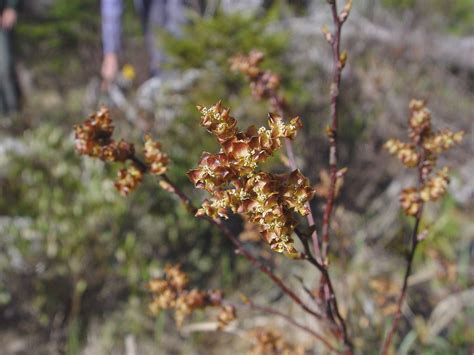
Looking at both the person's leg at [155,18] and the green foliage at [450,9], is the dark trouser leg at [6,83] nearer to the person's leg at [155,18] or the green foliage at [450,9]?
the person's leg at [155,18]

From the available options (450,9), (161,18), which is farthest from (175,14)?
(450,9)

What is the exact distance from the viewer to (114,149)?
959mm

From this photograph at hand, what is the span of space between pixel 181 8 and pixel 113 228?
276cm

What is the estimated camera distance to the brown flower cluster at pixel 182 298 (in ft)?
3.81

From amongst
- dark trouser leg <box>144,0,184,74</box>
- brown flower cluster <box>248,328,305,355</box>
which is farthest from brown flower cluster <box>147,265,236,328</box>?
dark trouser leg <box>144,0,184,74</box>

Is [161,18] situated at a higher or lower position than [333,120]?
higher

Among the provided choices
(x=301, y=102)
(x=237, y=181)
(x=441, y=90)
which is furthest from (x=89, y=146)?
(x=441, y=90)

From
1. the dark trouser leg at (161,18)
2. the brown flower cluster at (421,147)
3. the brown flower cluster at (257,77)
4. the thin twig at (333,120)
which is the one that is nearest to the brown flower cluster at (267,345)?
the thin twig at (333,120)

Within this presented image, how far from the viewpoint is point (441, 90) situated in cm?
514

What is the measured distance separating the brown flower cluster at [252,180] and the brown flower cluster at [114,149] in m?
0.30

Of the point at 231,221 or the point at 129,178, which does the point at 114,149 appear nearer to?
the point at 129,178

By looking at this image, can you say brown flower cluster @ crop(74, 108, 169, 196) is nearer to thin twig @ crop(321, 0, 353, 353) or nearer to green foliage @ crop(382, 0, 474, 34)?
thin twig @ crop(321, 0, 353, 353)

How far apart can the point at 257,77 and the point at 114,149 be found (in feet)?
1.79

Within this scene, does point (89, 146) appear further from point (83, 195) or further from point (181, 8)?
point (181, 8)
